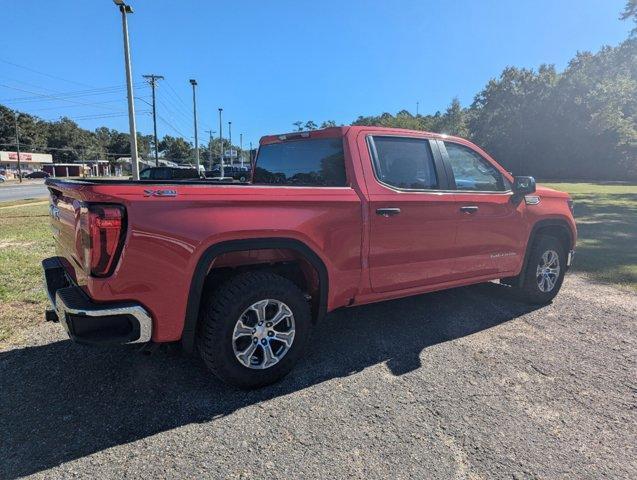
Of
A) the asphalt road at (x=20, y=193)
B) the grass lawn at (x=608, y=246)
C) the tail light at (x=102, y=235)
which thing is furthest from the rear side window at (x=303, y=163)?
the asphalt road at (x=20, y=193)

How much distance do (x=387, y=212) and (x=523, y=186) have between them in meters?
1.86

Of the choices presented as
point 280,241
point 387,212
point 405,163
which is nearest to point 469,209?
point 405,163

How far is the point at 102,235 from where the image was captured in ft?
8.47

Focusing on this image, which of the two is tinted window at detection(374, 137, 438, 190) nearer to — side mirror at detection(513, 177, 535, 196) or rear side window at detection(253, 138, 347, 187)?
rear side window at detection(253, 138, 347, 187)

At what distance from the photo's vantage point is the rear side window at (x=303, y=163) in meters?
3.78

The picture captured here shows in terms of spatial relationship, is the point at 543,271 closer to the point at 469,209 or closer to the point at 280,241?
the point at 469,209

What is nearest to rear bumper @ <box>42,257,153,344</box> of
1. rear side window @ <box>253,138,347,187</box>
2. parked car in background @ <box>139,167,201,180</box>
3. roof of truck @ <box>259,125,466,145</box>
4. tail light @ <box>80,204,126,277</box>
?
tail light @ <box>80,204,126,277</box>

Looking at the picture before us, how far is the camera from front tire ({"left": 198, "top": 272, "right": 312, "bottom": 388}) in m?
→ 3.01

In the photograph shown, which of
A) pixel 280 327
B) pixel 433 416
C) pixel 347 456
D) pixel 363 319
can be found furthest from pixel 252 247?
pixel 363 319

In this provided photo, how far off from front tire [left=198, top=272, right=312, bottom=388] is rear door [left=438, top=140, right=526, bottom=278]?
6.07ft

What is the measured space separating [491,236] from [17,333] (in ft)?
15.2

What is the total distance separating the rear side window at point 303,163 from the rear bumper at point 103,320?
5.83 ft

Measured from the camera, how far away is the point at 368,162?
3730 millimetres

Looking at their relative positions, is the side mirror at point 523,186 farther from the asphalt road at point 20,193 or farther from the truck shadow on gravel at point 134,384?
the asphalt road at point 20,193
